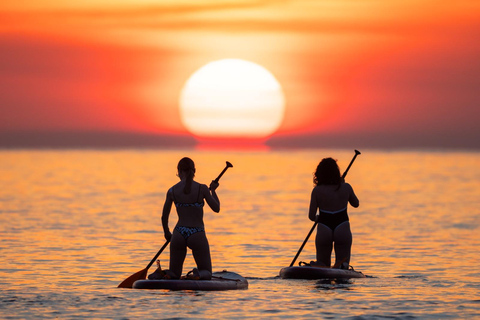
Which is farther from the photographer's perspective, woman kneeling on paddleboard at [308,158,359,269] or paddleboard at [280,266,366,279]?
woman kneeling on paddleboard at [308,158,359,269]

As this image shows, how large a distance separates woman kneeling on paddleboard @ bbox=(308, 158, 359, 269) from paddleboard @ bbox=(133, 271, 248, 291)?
198 centimetres

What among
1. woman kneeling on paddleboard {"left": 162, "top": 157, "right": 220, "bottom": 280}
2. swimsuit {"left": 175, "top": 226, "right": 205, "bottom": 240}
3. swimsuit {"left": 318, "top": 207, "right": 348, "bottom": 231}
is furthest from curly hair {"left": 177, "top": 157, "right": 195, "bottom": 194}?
swimsuit {"left": 318, "top": 207, "right": 348, "bottom": 231}

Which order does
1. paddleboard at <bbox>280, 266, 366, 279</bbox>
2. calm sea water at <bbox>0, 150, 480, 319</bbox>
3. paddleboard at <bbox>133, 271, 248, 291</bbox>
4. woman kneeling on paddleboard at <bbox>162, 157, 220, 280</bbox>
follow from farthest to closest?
1. paddleboard at <bbox>280, 266, 366, 279</bbox>
2. woman kneeling on paddleboard at <bbox>162, 157, 220, 280</bbox>
3. paddleboard at <bbox>133, 271, 248, 291</bbox>
4. calm sea water at <bbox>0, 150, 480, 319</bbox>

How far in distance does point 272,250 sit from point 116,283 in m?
6.96

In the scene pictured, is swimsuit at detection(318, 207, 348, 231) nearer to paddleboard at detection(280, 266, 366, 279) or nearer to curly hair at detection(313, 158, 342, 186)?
curly hair at detection(313, 158, 342, 186)

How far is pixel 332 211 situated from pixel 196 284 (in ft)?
10.4

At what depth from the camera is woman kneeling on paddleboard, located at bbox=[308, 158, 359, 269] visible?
56.3 ft

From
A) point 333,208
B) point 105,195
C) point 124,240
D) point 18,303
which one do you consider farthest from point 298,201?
point 18,303

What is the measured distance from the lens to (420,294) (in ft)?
51.6

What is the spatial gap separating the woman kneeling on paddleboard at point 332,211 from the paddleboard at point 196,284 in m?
1.98

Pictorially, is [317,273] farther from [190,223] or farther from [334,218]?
[190,223]

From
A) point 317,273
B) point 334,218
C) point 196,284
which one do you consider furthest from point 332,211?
point 196,284

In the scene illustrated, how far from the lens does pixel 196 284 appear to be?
15203 mm

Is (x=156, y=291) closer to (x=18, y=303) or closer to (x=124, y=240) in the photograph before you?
(x=18, y=303)
